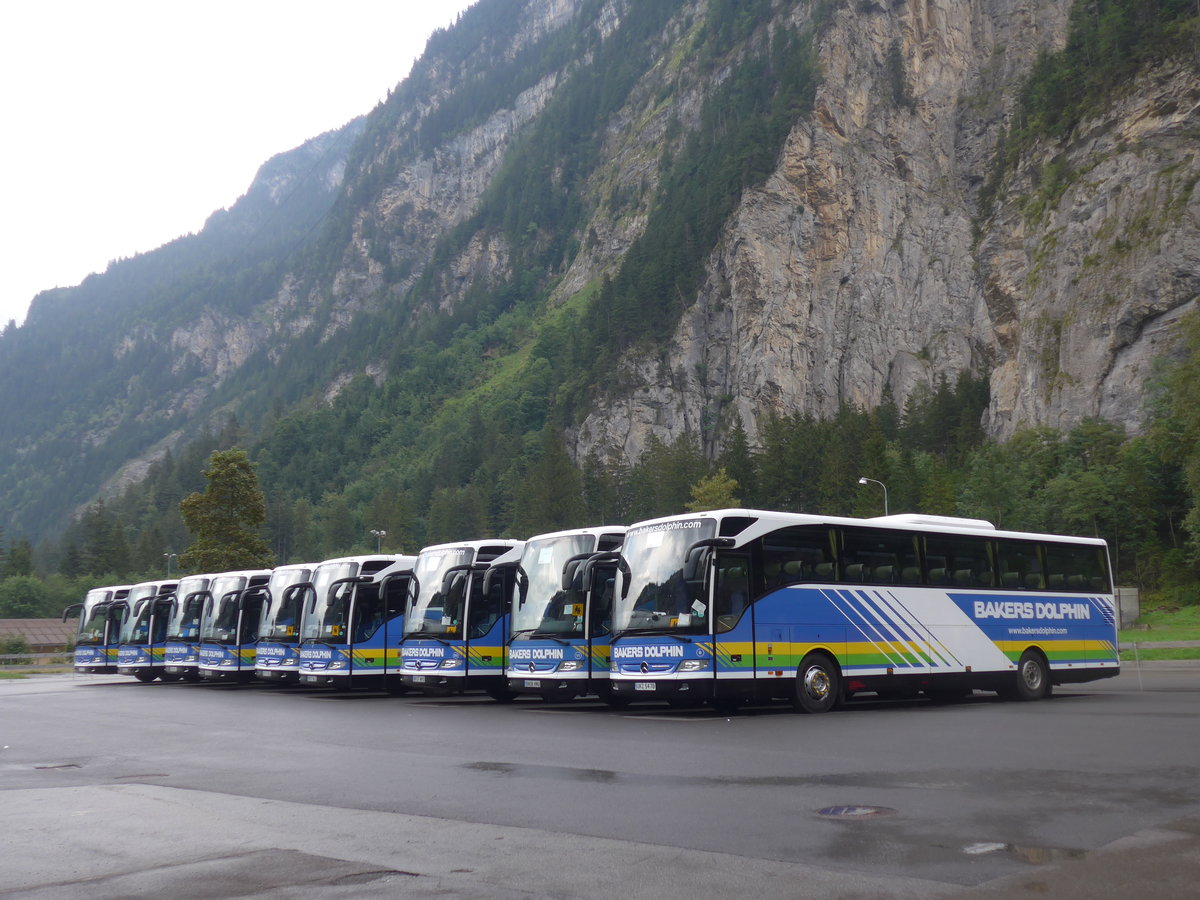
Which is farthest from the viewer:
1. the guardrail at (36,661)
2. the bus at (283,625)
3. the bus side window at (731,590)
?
the guardrail at (36,661)

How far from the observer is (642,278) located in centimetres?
14512

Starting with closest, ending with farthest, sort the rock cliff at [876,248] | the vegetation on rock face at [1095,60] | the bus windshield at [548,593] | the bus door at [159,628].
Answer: the bus windshield at [548,593] → the bus door at [159,628] → the vegetation on rock face at [1095,60] → the rock cliff at [876,248]

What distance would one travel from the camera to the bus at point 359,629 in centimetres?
2783

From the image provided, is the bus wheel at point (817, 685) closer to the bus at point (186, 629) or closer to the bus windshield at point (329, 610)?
the bus windshield at point (329, 610)

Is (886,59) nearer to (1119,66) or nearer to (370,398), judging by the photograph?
(1119,66)

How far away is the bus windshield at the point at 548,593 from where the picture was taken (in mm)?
21594

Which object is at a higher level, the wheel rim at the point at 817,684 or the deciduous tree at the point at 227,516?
the deciduous tree at the point at 227,516

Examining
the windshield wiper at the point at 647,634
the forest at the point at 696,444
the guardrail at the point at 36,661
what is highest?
the forest at the point at 696,444

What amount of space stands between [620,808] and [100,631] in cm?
3798

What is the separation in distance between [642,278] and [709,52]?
51.8 meters

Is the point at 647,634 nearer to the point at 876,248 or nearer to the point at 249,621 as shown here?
the point at 249,621

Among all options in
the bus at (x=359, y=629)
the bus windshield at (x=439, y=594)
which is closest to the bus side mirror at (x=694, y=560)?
the bus windshield at (x=439, y=594)

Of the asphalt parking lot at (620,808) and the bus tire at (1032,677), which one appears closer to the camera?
the asphalt parking lot at (620,808)

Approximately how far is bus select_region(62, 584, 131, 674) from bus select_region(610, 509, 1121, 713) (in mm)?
26839
